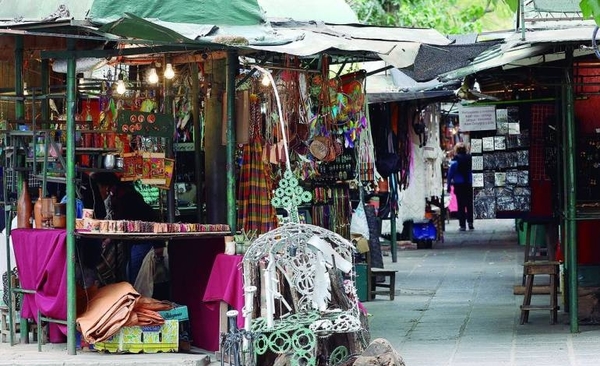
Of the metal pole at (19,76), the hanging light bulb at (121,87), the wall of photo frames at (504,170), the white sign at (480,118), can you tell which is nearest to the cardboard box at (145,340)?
the metal pole at (19,76)

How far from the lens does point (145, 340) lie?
10781 mm

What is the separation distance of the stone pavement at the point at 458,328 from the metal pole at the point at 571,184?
342 mm

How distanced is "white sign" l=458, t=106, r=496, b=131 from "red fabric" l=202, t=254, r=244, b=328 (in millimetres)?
4283

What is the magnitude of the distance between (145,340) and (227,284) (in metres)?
0.91

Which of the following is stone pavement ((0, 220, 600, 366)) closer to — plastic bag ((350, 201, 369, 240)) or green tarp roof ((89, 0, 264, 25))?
plastic bag ((350, 201, 369, 240))

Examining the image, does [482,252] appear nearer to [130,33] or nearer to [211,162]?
[211,162]

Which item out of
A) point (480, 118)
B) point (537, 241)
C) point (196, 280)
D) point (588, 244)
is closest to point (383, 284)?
point (537, 241)

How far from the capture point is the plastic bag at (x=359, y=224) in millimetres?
15336

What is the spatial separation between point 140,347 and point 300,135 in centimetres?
→ 257

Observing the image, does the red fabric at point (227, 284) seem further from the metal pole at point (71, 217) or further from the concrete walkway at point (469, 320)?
the concrete walkway at point (469, 320)

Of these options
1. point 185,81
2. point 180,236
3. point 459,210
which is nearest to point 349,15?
point 185,81

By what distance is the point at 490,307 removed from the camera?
14.3 meters

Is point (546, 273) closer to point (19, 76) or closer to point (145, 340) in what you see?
point (145, 340)

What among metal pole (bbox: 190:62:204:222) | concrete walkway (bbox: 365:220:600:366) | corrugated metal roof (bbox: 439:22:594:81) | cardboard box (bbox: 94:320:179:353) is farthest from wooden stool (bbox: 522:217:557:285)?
cardboard box (bbox: 94:320:179:353)
